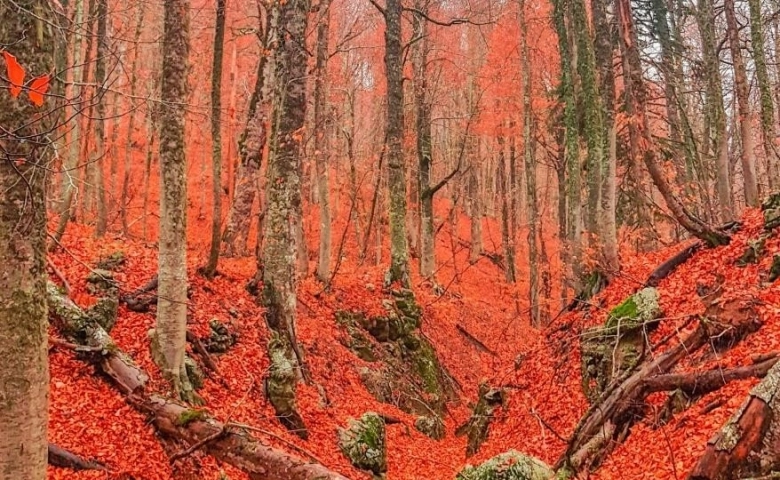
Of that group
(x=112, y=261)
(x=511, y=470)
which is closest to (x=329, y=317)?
(x=112, y=261)

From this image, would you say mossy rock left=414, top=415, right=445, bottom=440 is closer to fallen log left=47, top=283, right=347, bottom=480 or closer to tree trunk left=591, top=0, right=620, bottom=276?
tree trunk left=591, top=0, right=620, bottom=276

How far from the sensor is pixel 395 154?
14.8 metres

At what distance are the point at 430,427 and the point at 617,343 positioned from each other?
16.9ft

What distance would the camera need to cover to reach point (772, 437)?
4055 millimetres

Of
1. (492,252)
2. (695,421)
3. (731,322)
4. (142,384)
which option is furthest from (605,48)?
(492,252)

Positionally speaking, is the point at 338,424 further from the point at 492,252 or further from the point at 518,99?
the point at 492,252

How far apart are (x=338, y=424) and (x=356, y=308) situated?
468 centimetres

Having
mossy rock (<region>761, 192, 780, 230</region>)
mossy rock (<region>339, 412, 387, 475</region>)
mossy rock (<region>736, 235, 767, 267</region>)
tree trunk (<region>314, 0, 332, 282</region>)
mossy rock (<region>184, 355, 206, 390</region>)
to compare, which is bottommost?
mossy rock (<region>339, 412, 387, 475</region>)

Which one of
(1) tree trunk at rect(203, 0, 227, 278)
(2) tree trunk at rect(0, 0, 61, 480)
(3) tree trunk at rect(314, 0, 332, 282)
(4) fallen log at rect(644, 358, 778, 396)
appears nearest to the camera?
(2) tree trunk at rect(0, 0, 61, 480)

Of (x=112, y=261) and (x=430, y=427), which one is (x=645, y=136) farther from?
(x=112, y=261)

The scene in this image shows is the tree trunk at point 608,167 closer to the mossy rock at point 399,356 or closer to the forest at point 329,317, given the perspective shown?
the forest at point 329,317

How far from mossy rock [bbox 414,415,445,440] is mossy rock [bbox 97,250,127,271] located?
6418mm

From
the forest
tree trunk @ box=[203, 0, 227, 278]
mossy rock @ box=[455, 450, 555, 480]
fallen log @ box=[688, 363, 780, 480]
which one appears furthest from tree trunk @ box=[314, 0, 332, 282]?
fallen log @ box=[688, 363, 780, 480]

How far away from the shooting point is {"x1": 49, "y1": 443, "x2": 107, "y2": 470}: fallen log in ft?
17.6
